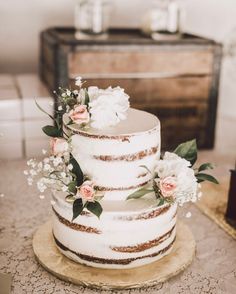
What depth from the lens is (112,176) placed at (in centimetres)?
193

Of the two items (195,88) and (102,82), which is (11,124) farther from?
(195,88)

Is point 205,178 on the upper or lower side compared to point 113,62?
lower

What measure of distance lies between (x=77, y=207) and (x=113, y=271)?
358 millimetres

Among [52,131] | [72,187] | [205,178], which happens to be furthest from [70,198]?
[205,178]

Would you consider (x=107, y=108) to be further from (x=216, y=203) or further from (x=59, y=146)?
(x=216, y=203)

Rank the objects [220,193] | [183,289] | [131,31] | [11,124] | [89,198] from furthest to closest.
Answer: [131,31], [11,124], [220,193], [183,289], [89,198]

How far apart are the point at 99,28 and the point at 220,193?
165cm

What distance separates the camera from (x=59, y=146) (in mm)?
1959

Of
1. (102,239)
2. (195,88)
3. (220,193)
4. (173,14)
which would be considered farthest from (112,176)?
(173,14)

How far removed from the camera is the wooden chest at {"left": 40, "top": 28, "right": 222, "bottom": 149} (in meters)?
3.34

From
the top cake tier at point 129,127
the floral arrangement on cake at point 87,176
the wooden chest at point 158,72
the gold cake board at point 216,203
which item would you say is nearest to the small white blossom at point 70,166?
the floral arrangement on cake at point 87,176

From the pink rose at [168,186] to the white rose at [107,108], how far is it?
324mm

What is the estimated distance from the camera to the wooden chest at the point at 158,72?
334 cm

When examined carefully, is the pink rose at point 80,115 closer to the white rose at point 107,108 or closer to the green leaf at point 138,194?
the white rose at point 107,108
